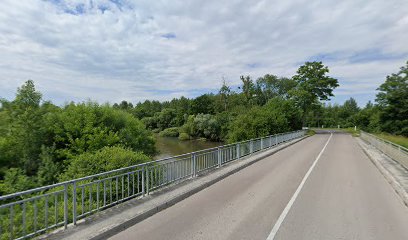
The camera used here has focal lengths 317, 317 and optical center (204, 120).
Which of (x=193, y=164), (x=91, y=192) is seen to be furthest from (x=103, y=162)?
(x=91, y=192)

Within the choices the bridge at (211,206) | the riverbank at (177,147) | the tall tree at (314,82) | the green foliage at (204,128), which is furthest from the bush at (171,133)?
the bridge at (211,206)

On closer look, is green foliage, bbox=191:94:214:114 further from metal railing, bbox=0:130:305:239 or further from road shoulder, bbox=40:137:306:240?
road shoulder, bbox=40:137:306:240

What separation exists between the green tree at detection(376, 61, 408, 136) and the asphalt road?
142 feet

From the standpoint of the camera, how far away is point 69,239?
213 inches

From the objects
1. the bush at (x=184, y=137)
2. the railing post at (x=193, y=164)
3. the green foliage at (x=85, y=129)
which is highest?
the green foliage at (x=85, y=129)

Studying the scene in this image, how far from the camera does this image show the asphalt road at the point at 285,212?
236 inches

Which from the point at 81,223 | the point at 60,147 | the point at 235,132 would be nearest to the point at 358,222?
the point at 81,223

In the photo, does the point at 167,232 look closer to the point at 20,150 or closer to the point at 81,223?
the point at 81,223

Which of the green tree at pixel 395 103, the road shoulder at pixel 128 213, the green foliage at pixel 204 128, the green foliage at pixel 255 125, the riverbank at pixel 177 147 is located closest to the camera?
the road shoulder at pixel 128 213

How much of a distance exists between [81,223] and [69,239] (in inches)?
33.2

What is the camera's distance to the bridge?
5.93 meters

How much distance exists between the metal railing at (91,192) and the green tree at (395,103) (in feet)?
135

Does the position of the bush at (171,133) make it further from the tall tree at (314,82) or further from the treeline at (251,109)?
the tall tree at (314,82)

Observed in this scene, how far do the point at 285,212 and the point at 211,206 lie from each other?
1791mm
